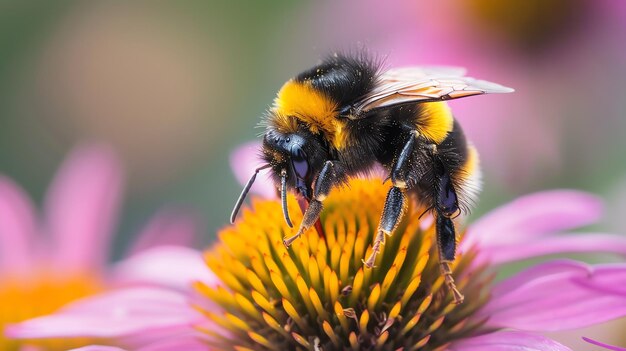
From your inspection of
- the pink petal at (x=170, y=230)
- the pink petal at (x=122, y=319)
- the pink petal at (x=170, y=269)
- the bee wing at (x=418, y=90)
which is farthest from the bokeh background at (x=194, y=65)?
the pink petal at (x=122, y=319)

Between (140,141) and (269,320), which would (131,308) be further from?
(140,141)

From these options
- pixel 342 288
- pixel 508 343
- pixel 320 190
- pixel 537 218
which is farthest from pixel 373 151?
pixel 537 218

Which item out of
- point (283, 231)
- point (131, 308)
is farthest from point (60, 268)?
point (283, 231)

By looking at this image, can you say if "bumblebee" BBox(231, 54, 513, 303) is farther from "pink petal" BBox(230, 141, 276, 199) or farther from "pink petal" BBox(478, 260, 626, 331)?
"pink petal" BBox(230, 141, 276, 199)

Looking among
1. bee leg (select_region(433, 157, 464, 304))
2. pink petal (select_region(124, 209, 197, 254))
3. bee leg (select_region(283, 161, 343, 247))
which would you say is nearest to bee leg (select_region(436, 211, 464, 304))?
bee leg (select_region(433, 157, 464, 304))

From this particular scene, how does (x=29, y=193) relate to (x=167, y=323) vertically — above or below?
above

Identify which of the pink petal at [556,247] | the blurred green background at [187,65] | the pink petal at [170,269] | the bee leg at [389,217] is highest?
the blurred green background at [187,65]

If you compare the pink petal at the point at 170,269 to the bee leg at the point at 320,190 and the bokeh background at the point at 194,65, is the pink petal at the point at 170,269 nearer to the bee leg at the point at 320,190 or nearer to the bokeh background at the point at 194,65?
the bee leg at the point at 320,190
